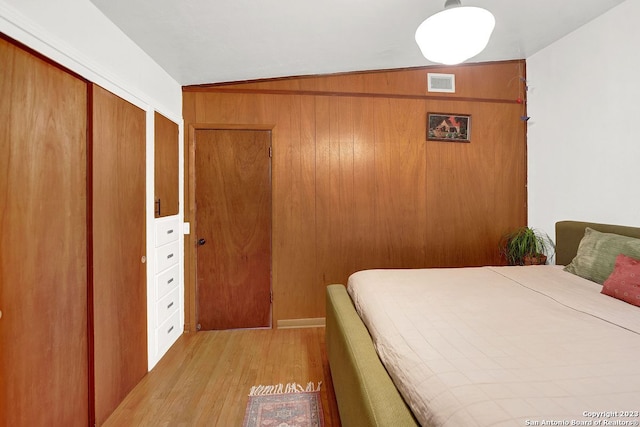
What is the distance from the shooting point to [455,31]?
1.54 meters

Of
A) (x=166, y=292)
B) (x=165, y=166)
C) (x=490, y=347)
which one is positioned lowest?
(x=166, y=292)

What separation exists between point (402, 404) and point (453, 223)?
2443mm

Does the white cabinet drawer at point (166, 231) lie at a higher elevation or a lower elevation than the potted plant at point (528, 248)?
higher

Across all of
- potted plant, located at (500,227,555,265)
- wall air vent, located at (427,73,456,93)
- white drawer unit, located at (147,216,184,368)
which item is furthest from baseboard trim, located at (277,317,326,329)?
wall air vent, located at (427,73,456,93)

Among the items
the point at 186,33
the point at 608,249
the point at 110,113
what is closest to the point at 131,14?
the point at 186,33

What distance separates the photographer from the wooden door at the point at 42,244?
44.1 inches

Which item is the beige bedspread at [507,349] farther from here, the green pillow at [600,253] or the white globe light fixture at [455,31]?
the white globe light fixture at [455,31]

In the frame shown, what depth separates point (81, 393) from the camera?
4.95ft

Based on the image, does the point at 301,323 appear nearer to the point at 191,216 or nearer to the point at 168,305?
the point at 168,305

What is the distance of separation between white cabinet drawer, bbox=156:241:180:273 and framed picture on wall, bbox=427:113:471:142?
2742 mm

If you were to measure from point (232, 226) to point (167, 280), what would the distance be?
73 centimetres

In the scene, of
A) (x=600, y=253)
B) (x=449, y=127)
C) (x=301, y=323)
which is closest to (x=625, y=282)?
(x=600, y=253)

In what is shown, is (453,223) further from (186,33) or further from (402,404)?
(186,33)

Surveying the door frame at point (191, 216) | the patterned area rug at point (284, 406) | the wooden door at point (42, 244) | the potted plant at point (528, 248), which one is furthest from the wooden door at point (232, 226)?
the potted plant at point (528, 248)
